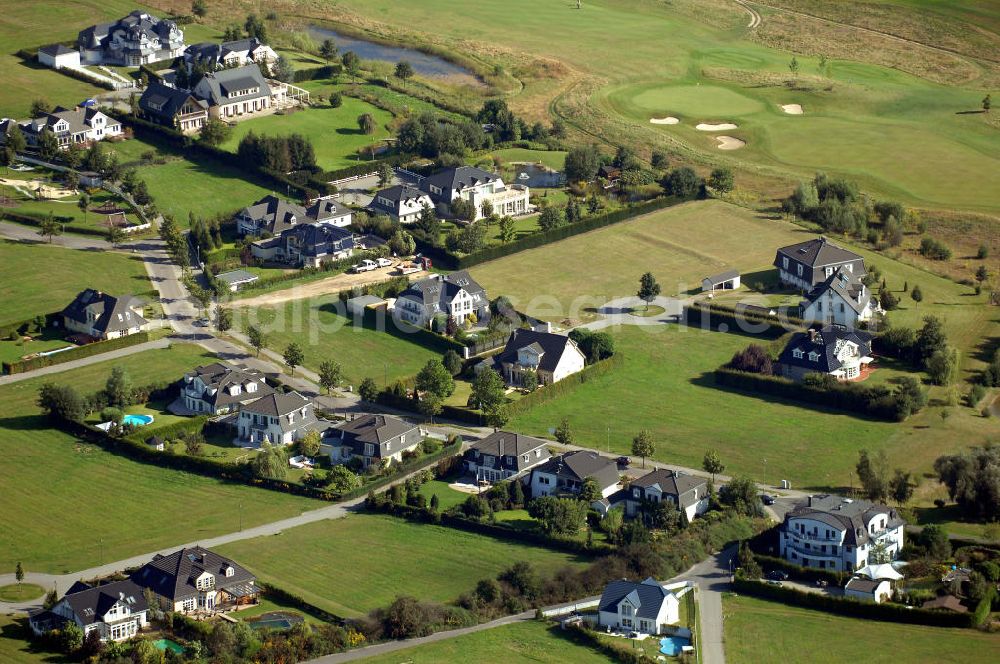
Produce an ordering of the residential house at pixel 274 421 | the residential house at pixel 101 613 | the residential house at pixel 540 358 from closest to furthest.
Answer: the residential house at pixel 101 613
the residential house at pixel 274 421
the residential house at pixel 540 358

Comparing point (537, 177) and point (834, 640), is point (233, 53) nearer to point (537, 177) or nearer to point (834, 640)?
point (537, 177)

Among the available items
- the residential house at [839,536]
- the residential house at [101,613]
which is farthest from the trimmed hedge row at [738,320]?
the residential house at [101,613]

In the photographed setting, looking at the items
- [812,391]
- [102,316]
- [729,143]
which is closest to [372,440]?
[102,316]

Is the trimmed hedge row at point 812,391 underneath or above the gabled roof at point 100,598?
above

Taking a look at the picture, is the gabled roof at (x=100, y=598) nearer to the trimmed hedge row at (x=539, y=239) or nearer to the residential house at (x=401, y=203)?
the trimmed hedge row at (x=539, y=239)

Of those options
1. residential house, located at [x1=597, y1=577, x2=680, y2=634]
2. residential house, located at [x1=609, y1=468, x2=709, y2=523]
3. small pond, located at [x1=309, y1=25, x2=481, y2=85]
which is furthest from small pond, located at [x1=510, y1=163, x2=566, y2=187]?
residential house, located at [x1=597, y1=577, x2=680, y2=634]

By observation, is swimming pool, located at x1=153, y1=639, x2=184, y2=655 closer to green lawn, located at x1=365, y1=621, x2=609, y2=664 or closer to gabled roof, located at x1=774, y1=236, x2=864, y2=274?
green lawn, located at x1=365, y1=621, x2=609, y2=664
